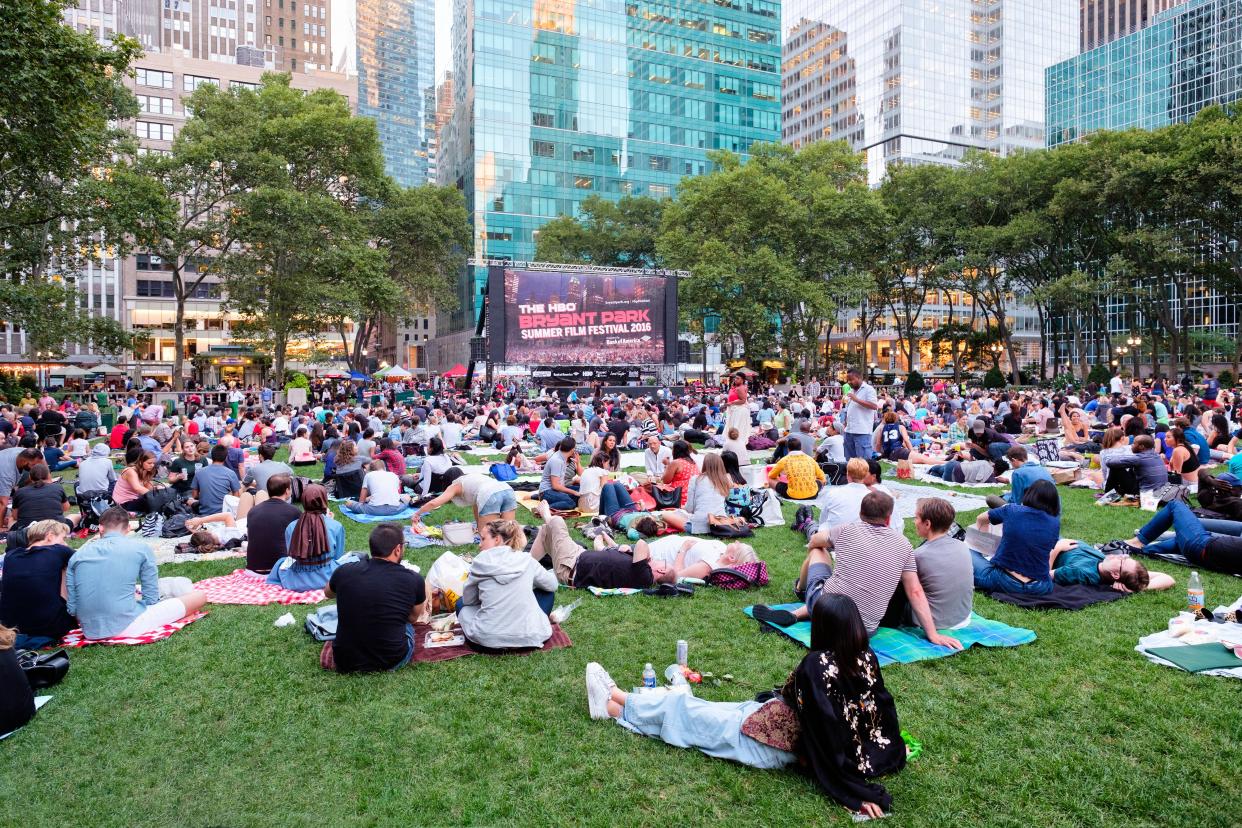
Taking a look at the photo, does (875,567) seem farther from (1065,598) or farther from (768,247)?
(768,247)

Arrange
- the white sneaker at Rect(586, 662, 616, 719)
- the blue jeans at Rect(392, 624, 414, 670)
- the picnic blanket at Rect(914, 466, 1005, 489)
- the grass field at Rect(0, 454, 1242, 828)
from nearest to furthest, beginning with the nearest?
the grass field at Rect(0, 454, 1242, 828) → the white sneaker at Rect(586, 662, 616, 719) → the blue jeans at Rect(392, 624, 414, 670) → the picnic blanket at Rect(914, 466, 1005, 489)

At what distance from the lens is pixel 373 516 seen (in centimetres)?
997

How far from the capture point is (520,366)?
31.8 metres

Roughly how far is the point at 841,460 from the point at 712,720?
902 cm

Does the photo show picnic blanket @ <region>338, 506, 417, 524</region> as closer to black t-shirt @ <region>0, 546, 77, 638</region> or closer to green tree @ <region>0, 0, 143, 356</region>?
black t-shirt @ <region>0, 546, 77, 638</region>

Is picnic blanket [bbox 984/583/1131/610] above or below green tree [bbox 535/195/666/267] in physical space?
below

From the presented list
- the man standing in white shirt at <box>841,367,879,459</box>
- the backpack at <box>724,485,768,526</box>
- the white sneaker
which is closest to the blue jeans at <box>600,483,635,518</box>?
the backpack at <box>724,485,768,526</box>

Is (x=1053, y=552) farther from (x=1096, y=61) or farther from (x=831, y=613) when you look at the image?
(x=1096, y=61)

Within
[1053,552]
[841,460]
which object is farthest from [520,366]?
[1053,552]

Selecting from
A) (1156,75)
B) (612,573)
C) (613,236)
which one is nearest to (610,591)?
(612,573)

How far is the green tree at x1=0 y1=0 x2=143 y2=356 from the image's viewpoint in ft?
43.4

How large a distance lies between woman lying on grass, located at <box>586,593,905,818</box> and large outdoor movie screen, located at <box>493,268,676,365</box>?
2844cm

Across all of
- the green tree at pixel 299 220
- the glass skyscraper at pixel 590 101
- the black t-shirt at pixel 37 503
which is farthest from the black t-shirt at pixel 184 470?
the glass skyscraper at pixel 590 101

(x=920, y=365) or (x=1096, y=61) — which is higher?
(x=1096, y=61)
